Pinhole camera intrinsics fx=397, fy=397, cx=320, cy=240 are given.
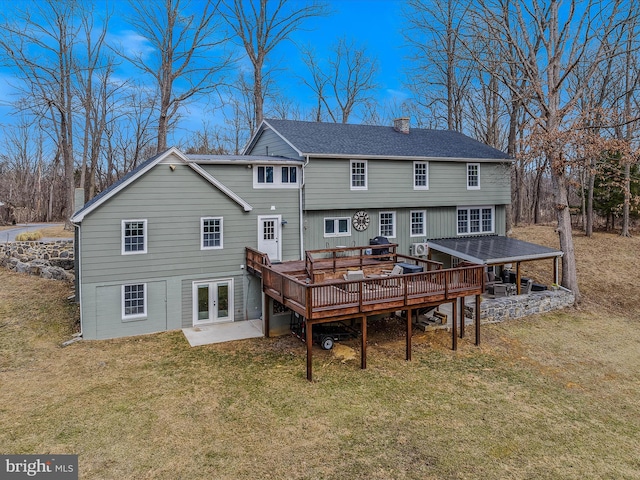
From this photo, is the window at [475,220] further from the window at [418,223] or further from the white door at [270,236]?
the white door at [270,236]

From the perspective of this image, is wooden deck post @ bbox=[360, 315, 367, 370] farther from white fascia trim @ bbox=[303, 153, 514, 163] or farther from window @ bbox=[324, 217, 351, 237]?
white fascia trim @ bbox=[303, 153, 514, 163]

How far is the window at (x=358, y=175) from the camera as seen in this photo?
57.0ft

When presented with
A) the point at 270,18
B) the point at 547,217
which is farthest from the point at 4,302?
the point at 547,217

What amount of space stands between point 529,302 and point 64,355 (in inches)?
667

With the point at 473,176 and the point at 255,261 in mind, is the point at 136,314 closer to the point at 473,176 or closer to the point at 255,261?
the point at 255,261

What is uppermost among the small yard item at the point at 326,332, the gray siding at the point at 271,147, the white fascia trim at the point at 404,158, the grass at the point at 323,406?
the gray siding at the point at 271,147

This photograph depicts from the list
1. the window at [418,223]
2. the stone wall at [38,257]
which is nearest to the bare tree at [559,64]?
the window at [418,223]

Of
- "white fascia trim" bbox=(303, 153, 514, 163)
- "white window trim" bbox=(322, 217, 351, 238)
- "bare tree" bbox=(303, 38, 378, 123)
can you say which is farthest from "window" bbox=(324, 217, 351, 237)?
"bare tree" bbox=(303, 38, 378, 123)

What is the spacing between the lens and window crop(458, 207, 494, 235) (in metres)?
20.3

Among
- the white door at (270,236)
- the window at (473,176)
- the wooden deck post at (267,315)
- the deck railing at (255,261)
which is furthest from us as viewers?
the window at (473,176)

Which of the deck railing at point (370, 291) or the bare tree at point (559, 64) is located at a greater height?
the bare tree at point (559, 64)

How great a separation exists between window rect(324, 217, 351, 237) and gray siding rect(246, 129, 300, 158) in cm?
316

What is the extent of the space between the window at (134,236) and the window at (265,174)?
15.5 feet

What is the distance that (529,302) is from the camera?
16547 millimetres
